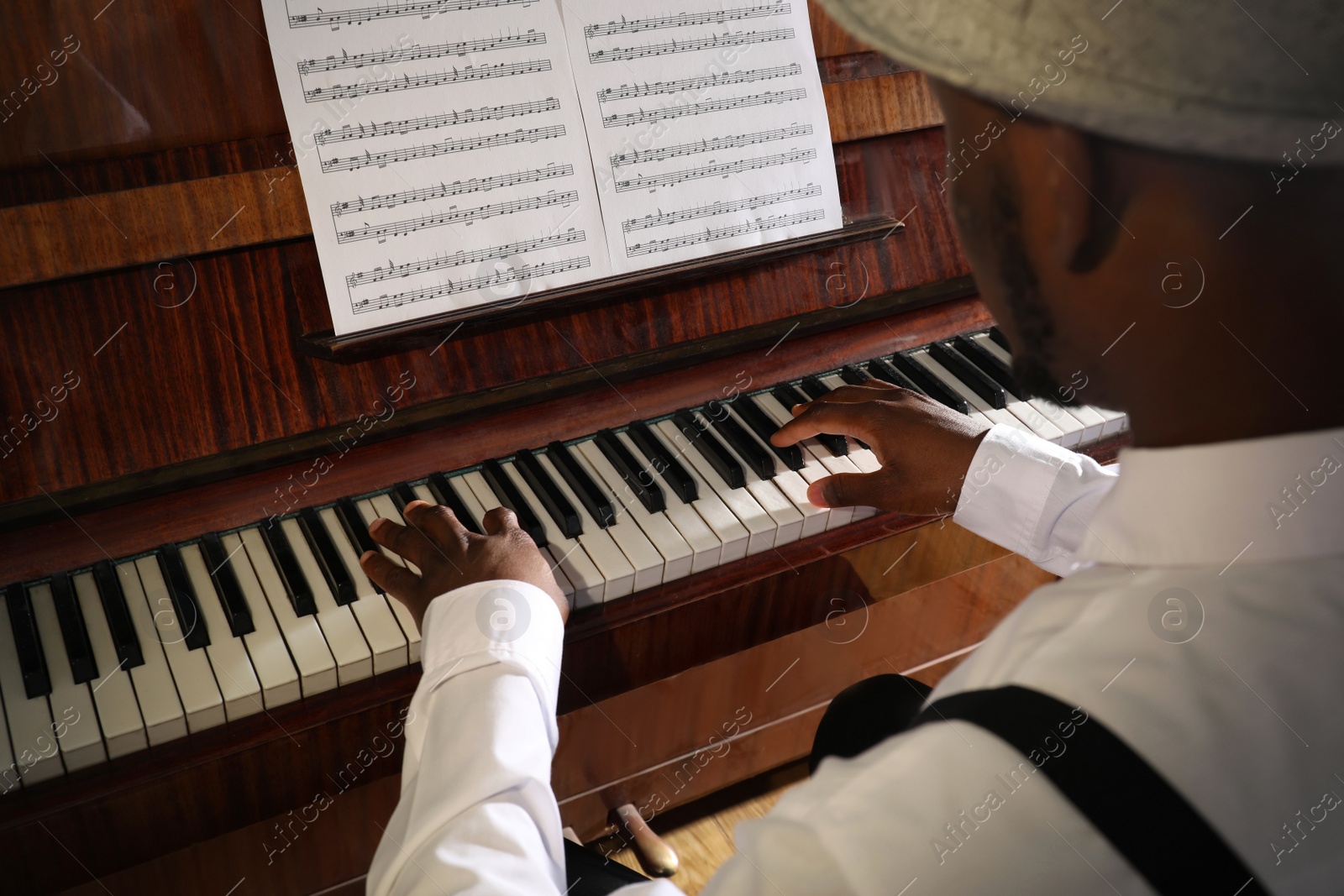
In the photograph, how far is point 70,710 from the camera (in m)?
1.15

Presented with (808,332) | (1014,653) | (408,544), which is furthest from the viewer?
(808,332)

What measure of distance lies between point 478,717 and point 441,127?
869mm

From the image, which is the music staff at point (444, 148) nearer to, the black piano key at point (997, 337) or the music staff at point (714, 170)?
the music staff at point (714, 170)

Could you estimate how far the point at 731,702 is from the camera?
82.7 inches

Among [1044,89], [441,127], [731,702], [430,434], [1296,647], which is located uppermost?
[441,127]

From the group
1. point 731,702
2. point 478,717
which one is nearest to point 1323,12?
point 478,717

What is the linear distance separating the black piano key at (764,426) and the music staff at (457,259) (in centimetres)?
42

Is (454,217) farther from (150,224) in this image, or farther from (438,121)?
(150,224)

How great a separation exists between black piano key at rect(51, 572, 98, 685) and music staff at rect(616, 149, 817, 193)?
0.98 meters

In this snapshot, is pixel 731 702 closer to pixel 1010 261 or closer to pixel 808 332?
pixel 808 332

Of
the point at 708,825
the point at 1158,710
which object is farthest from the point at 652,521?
the point at 708,825

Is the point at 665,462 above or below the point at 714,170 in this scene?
below

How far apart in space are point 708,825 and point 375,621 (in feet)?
4.04

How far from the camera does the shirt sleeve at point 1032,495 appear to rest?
1.40 metres
